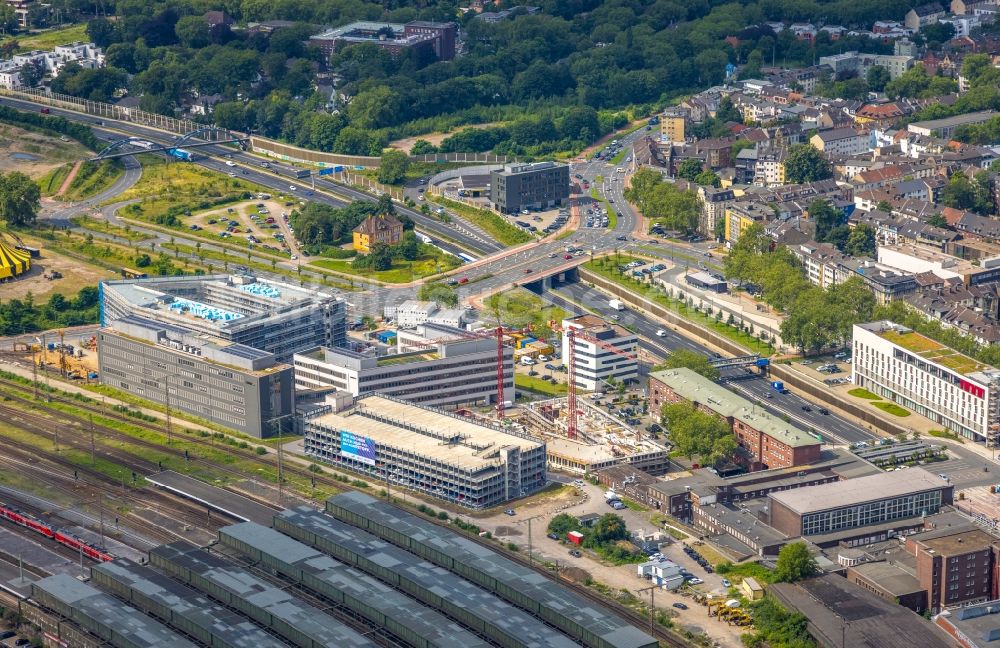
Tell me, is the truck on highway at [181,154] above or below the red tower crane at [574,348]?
below

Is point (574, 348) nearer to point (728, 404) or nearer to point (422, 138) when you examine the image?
point (728, 404)

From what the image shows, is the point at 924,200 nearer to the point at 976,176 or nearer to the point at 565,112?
the point at 976,176

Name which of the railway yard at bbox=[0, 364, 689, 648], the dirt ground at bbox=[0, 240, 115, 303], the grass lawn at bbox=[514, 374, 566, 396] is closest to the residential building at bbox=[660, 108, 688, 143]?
the dirt ground at bbox=[0, 240, 115, 303]

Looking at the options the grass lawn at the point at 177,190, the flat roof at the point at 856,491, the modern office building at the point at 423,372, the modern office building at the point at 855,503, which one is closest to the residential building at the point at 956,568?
the modern office building at the point at 855,503

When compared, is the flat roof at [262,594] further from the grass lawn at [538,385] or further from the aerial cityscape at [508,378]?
the grass lawn at [538,385]

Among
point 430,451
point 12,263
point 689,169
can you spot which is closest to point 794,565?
point 430,451

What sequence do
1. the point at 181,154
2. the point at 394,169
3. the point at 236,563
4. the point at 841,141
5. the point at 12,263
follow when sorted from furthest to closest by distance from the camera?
the point at 181,154
the point at 841,141
the point at 394,169
the point at 12,263
the point at 236,563

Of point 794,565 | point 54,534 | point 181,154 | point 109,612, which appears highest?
point 794,565
